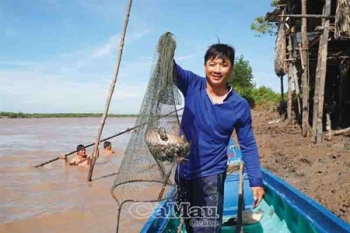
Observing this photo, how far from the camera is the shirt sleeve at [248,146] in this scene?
2305 mm

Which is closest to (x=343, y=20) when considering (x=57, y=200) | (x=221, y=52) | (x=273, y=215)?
(x=273, y=215)

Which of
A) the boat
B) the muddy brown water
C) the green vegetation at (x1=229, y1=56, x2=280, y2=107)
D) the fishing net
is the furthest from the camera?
the green vegetation at (x1=229, y1=56, x2=280, y2=107)

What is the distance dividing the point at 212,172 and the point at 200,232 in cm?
43

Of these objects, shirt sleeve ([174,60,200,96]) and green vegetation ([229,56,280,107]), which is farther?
green vegetation ([229,56,280,107])

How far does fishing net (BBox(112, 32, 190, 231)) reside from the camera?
2184 mm

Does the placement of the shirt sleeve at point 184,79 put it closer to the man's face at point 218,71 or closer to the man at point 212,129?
the man at point 212,129

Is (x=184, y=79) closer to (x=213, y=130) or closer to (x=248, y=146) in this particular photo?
(x=213, y=130)

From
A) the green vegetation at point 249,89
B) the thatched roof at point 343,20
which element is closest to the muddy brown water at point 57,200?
the thatched roof at point 343,20

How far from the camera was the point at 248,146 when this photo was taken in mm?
2334

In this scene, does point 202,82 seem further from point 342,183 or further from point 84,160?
point 84,160

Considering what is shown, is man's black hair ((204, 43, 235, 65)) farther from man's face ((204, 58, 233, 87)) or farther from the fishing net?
the fishing net

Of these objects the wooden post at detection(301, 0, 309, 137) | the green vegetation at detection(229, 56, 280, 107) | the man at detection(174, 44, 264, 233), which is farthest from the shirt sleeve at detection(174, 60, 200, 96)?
the green vegetation at detection(229, 56, 280, 107)

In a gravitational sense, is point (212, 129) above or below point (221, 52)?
below

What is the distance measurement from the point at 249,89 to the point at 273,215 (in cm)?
2606
